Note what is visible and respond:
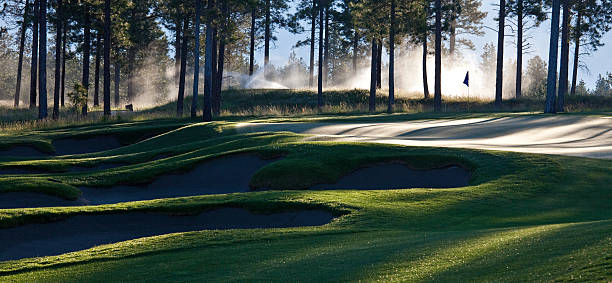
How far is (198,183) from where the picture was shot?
60.7 feet

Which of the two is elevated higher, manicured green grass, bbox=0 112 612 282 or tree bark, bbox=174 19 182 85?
tree bark, bbox=174 19 182 85

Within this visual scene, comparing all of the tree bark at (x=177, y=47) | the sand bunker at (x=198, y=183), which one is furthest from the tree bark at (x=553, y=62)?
the tree bark at (x=177, y=47)

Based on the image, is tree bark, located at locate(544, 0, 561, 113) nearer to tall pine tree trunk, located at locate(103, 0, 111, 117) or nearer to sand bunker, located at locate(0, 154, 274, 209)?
sand bunker, located at locate(0, 154, 274, 209)

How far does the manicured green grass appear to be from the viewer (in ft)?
22.1

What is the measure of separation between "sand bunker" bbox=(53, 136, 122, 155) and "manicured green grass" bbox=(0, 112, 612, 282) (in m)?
10.4

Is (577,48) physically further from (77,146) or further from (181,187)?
(181,187)

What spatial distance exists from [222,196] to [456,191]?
5932mm

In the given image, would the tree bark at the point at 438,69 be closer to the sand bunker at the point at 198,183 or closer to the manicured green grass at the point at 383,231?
the manicured green grass at the point at 383,231

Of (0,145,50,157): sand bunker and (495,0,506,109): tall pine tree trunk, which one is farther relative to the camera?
(495,0,506,109): tall pine tree trunk

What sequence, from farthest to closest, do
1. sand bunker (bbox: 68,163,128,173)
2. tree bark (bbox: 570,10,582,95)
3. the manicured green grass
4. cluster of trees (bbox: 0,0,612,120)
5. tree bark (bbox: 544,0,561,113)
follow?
tree bark (bbox: 570,10,582,95) → cluster of trees (bbox: 0,0,612,120) → tree bark (bbox: 544,0,561,113) → sand bunker (bbox: 68,163,128,173) → the manicured green grass

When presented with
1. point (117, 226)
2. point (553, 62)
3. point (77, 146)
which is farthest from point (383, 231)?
point (553, 62)

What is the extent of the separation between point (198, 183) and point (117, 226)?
5.37 m

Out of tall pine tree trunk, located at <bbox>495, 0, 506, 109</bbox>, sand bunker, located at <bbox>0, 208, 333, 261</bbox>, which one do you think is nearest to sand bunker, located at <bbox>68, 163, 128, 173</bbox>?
sand bunker, located at <bbox>0, 208, 333, 261</bbox>

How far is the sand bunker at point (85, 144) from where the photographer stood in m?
29.4
